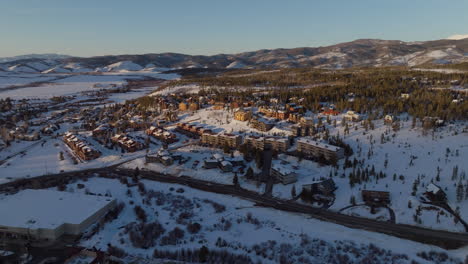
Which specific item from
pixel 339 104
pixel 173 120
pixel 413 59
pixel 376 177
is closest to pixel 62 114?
pixel 173 120

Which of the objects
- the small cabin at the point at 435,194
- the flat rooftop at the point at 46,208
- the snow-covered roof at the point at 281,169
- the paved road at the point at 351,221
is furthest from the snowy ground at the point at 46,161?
the small cabin at the point at 435,194

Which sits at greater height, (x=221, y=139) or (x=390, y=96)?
(x=390, y=96)

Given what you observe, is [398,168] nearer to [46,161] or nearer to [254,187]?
[254,187]

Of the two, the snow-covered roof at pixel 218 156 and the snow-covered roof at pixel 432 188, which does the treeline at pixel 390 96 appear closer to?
the snow-covered roof at pixel 432 188

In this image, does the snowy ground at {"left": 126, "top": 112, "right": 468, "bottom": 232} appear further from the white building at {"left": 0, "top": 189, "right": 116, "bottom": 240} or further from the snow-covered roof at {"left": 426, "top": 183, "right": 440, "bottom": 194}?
the white building at {"left": 0, "top": 189, "right": 116, "bottom": 240}

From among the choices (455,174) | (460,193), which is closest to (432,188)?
(460,193)

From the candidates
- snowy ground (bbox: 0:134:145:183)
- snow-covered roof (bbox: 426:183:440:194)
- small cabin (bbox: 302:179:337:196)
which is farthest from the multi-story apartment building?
snow-covered roof (bbox: 426:183:440:194)

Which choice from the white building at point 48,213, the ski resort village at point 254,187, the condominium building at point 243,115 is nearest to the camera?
the ski resort village at point 254,187
